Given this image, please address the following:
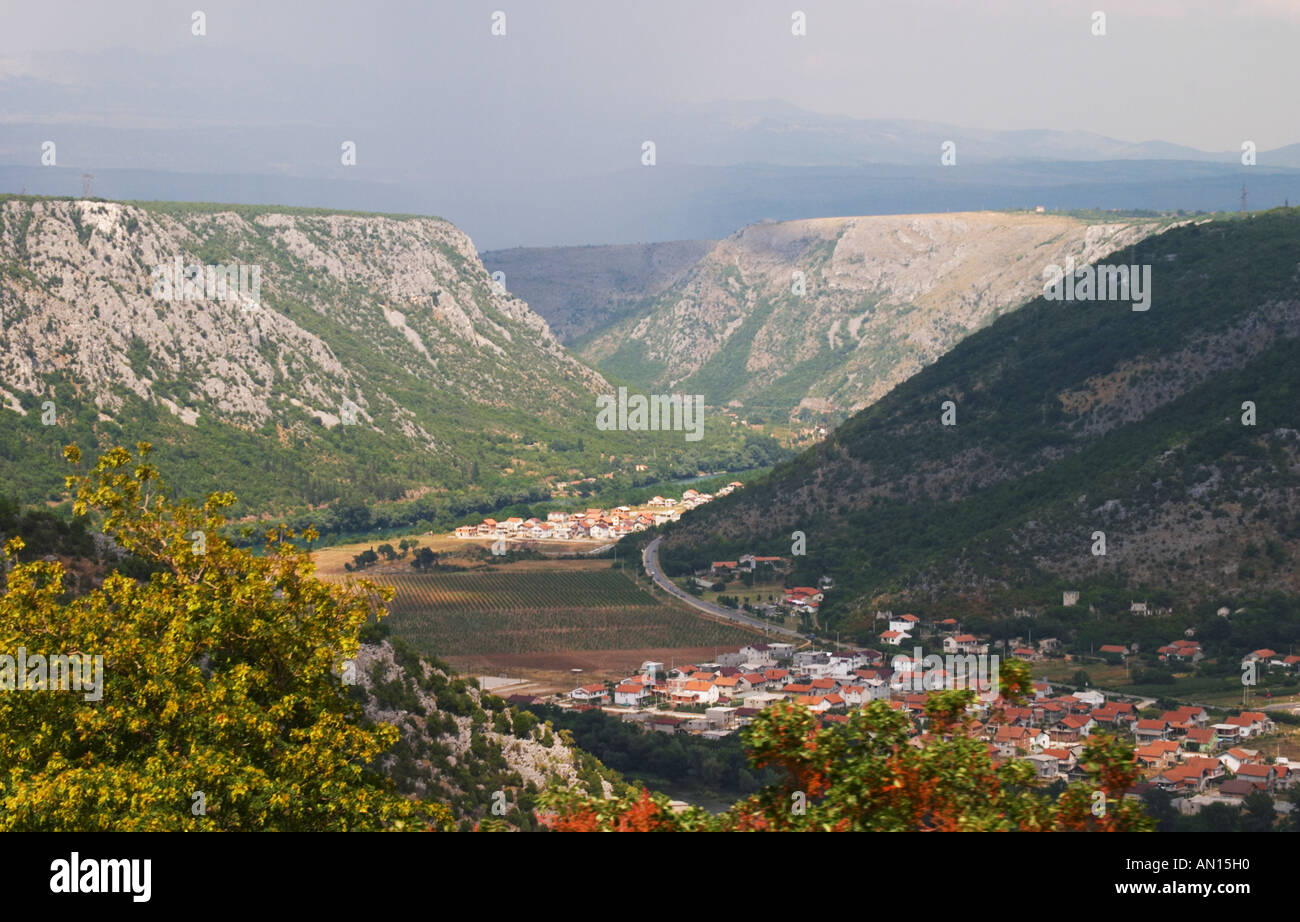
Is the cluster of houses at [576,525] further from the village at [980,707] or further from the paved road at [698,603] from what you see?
the village at [980,707]

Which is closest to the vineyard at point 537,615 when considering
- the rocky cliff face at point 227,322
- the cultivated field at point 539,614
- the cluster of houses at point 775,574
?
the cultivated field at point 539,614

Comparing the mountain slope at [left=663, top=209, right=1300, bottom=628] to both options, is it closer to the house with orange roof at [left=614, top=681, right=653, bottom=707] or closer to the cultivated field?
the cultivated field

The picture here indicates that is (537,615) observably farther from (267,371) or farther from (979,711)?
(267,371)

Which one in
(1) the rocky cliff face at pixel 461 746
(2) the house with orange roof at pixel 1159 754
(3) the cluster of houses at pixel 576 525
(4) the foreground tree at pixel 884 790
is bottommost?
(2) the house with orange roof at pixel 1159 754

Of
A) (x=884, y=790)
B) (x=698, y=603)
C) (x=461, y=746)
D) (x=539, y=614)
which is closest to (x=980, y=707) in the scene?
(x=461, y=746)

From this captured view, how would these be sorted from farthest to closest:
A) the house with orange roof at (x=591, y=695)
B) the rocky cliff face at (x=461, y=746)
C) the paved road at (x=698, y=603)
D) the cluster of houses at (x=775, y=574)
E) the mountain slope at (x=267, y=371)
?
1. the mountain slope at (x=267, y=371)
2. the cluster of houses at (x=775, y=574)
3. the paved road at (x=698, y=603)
4. the house with orange roof at (x=591, y=695)
5. the rocky cliff face at (x=461, y=746)

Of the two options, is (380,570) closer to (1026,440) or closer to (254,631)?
(1026,440)
